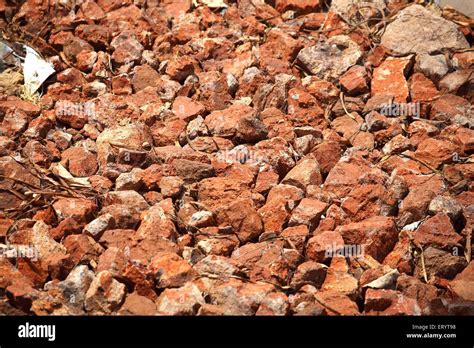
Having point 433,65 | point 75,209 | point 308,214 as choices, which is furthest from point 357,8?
point 75,209

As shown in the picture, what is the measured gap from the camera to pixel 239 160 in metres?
4.50

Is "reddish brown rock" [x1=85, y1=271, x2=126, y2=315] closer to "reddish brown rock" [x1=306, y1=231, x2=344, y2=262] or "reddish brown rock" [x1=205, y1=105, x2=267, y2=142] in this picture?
"reddish brown rock" [x1=306, y1=231, x2=344, y2=262]

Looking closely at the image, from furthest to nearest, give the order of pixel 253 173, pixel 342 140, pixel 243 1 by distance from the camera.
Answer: pixel 243 1
pixel 342 140
pixel 253 173

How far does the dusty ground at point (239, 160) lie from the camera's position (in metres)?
3.56

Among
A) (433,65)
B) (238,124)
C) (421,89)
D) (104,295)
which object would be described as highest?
(433,65)

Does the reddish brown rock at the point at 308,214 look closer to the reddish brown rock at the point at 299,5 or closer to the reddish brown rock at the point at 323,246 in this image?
the reddish brown rock at the point at 323,246

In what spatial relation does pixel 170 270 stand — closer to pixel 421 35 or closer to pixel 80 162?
pixel 80 162

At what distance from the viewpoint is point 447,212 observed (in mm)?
4008

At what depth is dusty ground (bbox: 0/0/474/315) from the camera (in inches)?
140

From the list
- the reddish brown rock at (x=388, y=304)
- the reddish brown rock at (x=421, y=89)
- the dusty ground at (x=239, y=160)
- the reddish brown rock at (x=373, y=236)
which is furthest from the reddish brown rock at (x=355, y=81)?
the reddish brown rock at (x=388, y=304)

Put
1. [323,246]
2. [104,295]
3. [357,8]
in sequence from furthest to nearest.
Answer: [357,8]
[323,246]
[104,295]
